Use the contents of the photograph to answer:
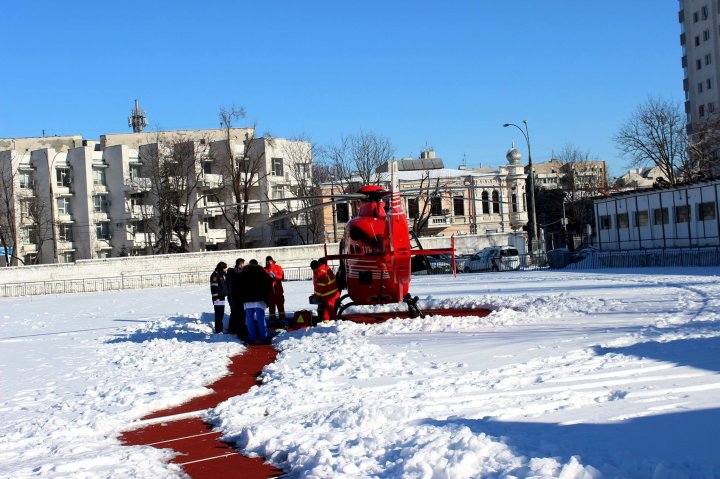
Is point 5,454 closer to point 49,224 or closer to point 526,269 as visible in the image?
point 526,269

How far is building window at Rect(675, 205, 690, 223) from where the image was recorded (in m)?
38.3

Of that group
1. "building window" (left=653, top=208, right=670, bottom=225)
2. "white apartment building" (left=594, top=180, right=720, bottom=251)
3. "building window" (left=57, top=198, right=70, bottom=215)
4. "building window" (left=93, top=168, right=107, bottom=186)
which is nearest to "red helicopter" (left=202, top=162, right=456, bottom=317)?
"white apartment building" (left=594, top=180, right=720, bottom=251)

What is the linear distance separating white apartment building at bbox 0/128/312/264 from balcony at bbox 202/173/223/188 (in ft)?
0.31

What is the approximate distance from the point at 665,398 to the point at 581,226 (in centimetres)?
7627

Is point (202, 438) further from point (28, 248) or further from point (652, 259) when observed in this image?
point (28, 248)

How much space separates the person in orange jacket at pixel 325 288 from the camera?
1902 cm

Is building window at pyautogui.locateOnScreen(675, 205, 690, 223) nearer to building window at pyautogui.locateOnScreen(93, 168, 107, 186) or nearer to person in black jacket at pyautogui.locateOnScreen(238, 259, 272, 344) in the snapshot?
person in black jacket at pyautogui.locateOnScreen(238, 259, 272, 344)

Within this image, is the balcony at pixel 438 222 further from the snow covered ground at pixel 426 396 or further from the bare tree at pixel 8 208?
the snow covered ground at pixel 426 396

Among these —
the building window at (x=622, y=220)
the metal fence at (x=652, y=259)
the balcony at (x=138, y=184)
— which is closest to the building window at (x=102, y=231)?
the balcony at (x=138, y=184)

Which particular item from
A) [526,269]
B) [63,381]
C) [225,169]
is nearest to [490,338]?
[63,381]

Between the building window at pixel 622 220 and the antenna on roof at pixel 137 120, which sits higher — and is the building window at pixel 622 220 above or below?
below

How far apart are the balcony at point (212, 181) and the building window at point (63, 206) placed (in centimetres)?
1245

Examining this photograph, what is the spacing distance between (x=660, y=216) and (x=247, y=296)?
98.5 feet

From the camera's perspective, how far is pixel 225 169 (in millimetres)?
71375
